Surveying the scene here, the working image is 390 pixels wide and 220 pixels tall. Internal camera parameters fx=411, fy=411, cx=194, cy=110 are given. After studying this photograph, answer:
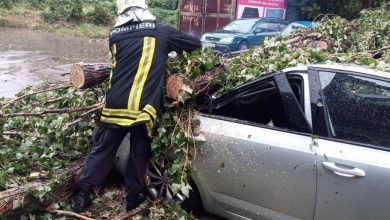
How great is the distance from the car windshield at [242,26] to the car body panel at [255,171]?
39.8ft

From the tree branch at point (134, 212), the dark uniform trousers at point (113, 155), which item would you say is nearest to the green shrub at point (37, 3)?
the dark uniform trousers at point (113, 155)

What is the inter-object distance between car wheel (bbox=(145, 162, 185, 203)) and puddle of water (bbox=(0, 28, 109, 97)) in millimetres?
4359

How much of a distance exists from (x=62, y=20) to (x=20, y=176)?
2514 centimetres

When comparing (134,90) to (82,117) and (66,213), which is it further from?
(66,213)

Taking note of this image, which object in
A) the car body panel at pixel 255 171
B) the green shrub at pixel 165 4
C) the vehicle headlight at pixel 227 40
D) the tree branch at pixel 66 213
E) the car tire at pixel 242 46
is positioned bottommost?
the tree branch at pixel 66 213

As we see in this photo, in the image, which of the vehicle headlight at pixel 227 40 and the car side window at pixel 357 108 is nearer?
the car side window at pixel 357 108

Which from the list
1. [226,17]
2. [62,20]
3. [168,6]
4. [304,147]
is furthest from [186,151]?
[168,6]

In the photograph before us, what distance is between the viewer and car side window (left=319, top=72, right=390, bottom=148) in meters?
2.69

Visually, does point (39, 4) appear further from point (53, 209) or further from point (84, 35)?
point (53, 209)

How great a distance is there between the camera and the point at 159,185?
3734mm

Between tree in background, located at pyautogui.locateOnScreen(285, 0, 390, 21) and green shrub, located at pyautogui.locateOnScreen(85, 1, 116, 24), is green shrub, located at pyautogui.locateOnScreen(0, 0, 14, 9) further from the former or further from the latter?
tree in background, located at pyautogui.locateOnScreen(285, 0, 390, 21)

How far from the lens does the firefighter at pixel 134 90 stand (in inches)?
135

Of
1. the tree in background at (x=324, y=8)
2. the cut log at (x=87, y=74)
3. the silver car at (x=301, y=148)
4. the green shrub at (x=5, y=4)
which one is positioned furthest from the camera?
the green shrub at (x=5, y=4)

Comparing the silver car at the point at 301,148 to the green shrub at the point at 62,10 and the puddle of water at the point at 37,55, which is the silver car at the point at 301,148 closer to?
the puddle of water at the point at 37,55
